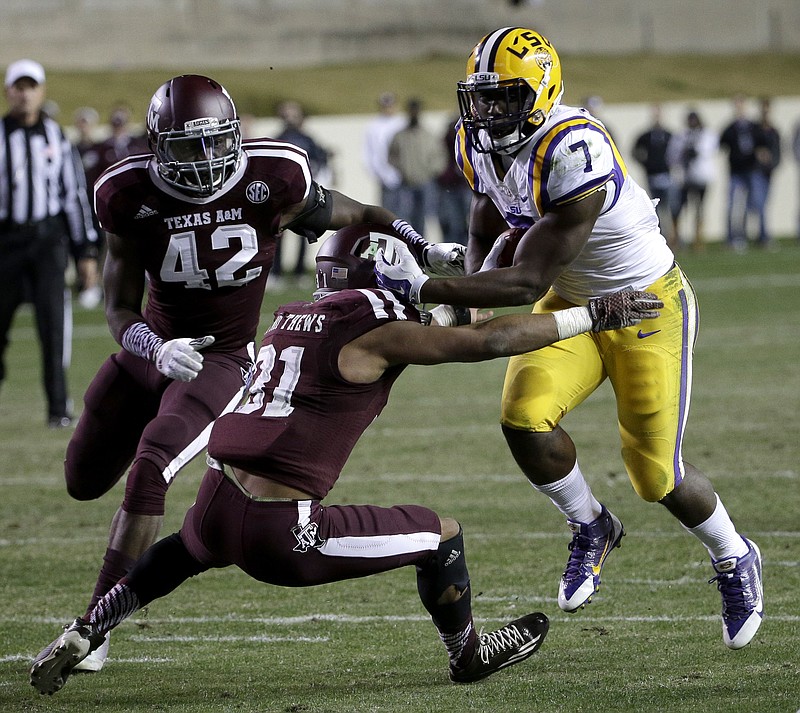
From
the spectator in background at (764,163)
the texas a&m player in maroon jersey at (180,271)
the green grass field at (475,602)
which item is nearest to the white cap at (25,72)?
the green grass field at (475,602)

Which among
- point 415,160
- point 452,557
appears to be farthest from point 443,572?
point 415,160

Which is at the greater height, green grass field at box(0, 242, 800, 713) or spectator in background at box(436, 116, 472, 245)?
green grass field at box(0, 242, 800, 713)

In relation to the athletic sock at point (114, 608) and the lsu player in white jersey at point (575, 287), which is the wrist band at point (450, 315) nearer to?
the lsu player in white jersey at point (575, 287)

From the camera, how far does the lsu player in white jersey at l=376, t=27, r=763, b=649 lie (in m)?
3.84

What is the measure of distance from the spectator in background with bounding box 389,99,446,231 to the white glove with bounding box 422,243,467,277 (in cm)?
1046

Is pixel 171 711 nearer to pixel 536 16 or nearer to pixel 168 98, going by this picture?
pixel 168 98

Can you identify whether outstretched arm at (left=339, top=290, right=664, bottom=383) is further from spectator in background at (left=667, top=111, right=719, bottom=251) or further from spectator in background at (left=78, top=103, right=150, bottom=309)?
spectator in background at (left=667, top=111, right=719, bottom=251)

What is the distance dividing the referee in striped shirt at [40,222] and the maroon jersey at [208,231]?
3.44 metres

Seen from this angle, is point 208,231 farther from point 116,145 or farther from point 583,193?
point 116,145

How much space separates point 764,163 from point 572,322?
14111 millimetres

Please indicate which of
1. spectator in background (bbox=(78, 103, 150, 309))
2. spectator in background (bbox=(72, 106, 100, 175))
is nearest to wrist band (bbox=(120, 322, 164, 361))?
spectator in background (bbox=(78, 103, 150, 309))

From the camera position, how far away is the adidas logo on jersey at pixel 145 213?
432 cm

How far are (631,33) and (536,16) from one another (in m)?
2.57

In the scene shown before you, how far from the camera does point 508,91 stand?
154 inches
